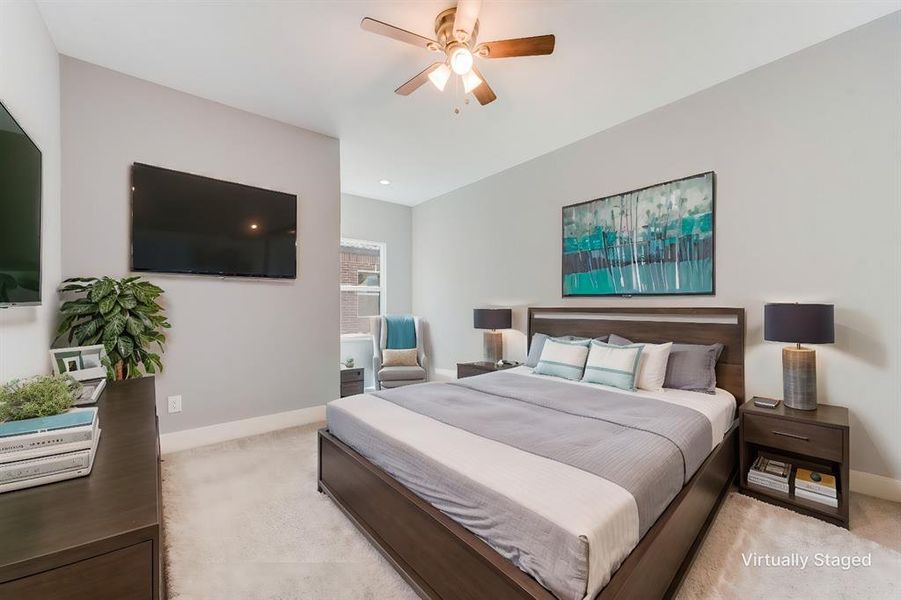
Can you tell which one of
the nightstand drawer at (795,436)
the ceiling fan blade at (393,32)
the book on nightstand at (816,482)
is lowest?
the book on nightstand at (816,482)

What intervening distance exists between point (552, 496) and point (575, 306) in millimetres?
2787

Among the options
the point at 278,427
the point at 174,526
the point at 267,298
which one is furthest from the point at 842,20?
the point at 278,427

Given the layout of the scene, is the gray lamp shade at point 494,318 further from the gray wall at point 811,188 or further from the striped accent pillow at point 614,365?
the striped accent pillow at point 614,365

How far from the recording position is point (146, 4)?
7.04ft

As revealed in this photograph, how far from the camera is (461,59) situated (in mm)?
2053

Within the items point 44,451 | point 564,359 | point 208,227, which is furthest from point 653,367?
point 208,227

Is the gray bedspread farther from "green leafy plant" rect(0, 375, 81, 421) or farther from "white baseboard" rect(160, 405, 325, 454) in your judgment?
"white baseboard" rect(160, 405, 325, 454)

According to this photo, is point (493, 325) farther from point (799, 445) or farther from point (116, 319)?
point (116, 319)

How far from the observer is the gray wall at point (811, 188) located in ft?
7.47

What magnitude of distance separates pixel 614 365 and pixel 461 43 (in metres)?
2.34

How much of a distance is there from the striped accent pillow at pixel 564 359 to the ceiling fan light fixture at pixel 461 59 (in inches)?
87.6

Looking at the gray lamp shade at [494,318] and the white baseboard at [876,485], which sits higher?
the gray lamp shade at [494,318]

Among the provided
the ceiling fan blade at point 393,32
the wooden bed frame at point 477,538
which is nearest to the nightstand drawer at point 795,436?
the wooden bed frame at point 477,538

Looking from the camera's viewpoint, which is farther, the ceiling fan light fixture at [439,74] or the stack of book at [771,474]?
the stack of book at [771,474]
